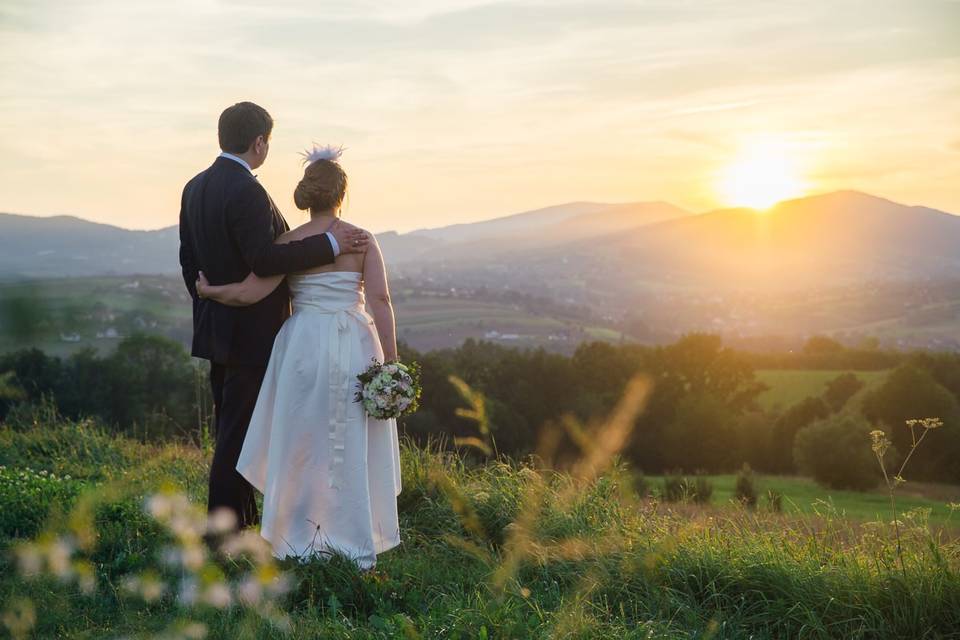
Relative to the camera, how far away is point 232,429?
17.7ft

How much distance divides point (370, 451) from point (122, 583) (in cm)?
156

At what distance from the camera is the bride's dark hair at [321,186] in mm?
5145

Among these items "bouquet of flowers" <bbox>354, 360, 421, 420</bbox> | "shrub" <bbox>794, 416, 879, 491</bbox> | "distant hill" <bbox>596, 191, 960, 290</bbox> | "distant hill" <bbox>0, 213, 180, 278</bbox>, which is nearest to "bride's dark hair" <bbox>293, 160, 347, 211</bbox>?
"bouquet of flowers" <bbox>354, 360, 421, 420</bbox>

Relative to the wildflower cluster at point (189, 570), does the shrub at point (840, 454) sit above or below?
below

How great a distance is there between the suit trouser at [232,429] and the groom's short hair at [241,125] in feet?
4.45

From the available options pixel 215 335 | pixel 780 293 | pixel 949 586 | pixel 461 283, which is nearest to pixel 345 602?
pixel 215 335

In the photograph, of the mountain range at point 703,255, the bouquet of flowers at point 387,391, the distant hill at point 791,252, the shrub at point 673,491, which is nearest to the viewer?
the bouquet of flowers at point 387,391

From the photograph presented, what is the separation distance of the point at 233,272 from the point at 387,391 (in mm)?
1235

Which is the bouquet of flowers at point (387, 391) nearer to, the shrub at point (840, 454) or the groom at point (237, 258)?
the groom at point (237, 258)

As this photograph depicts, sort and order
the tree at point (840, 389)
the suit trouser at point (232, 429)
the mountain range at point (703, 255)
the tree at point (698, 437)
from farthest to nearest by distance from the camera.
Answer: the mountain range at point (703, 255)
the tree at point (840, 389)
the tree at point (698, 437)
the suit trouser at point (232, 429)

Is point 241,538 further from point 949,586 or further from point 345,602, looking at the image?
point 949,586

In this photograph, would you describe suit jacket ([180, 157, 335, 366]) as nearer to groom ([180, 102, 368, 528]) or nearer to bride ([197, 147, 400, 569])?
groom ([180, 102, 368, 528])

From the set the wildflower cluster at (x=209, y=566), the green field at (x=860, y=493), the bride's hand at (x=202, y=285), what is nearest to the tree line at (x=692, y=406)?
the green field at (x=860, y=493)

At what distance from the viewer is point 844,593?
429cm
